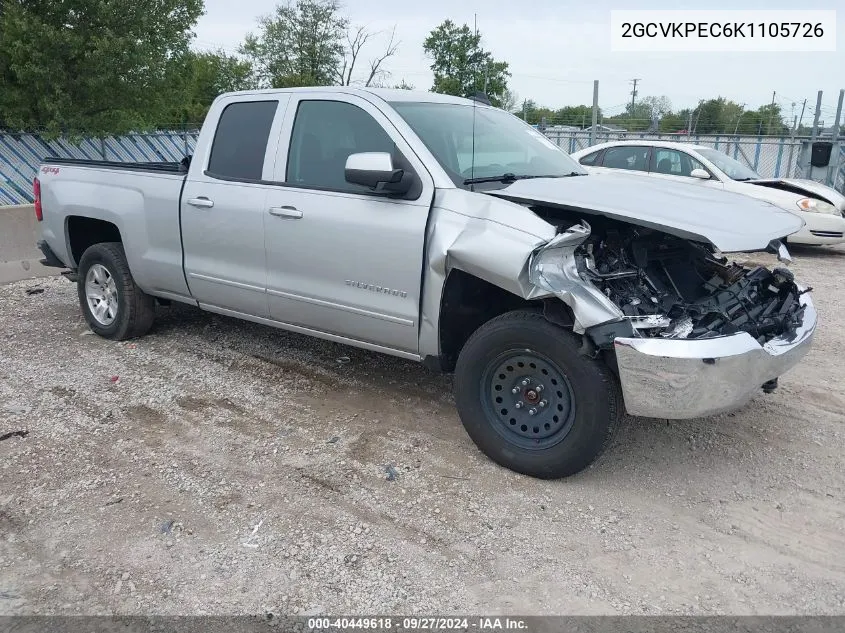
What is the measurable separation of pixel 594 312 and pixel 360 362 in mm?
2552

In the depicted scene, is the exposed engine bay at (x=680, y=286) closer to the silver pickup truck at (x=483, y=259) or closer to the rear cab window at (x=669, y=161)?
the silver pickup truck at (x=483, y=259)

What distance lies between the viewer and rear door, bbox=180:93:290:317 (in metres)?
4.64

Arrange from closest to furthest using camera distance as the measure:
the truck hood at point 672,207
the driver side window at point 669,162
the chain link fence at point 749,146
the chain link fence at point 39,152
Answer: the truck hood at point 672,207 → the driver side window at point 669,162 → the chain link fence at point 39,152 → the chain link fence at point 749,146

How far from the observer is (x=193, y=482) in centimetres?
368

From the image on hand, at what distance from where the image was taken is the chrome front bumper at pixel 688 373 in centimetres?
313

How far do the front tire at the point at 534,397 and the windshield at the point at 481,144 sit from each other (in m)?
0.94

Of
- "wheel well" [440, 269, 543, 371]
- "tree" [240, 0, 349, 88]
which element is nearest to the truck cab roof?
"wheel well" [440, 269, 543, 371]

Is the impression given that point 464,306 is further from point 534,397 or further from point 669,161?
point 669,161

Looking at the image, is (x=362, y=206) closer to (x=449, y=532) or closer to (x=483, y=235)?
(x=483, y=235)

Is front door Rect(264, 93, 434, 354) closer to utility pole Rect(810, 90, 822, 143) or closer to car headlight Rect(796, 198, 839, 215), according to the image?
car headlight Rect(796, 198, 839, 215)

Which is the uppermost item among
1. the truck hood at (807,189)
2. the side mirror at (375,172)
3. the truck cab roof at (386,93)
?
the truck cab roof at (386,93)

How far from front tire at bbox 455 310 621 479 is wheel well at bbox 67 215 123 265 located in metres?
3.70

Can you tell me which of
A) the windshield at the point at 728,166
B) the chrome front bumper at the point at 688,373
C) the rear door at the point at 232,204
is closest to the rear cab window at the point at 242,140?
the rear door at the point at 232,204

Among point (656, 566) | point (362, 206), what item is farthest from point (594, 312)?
point (362, 206)
